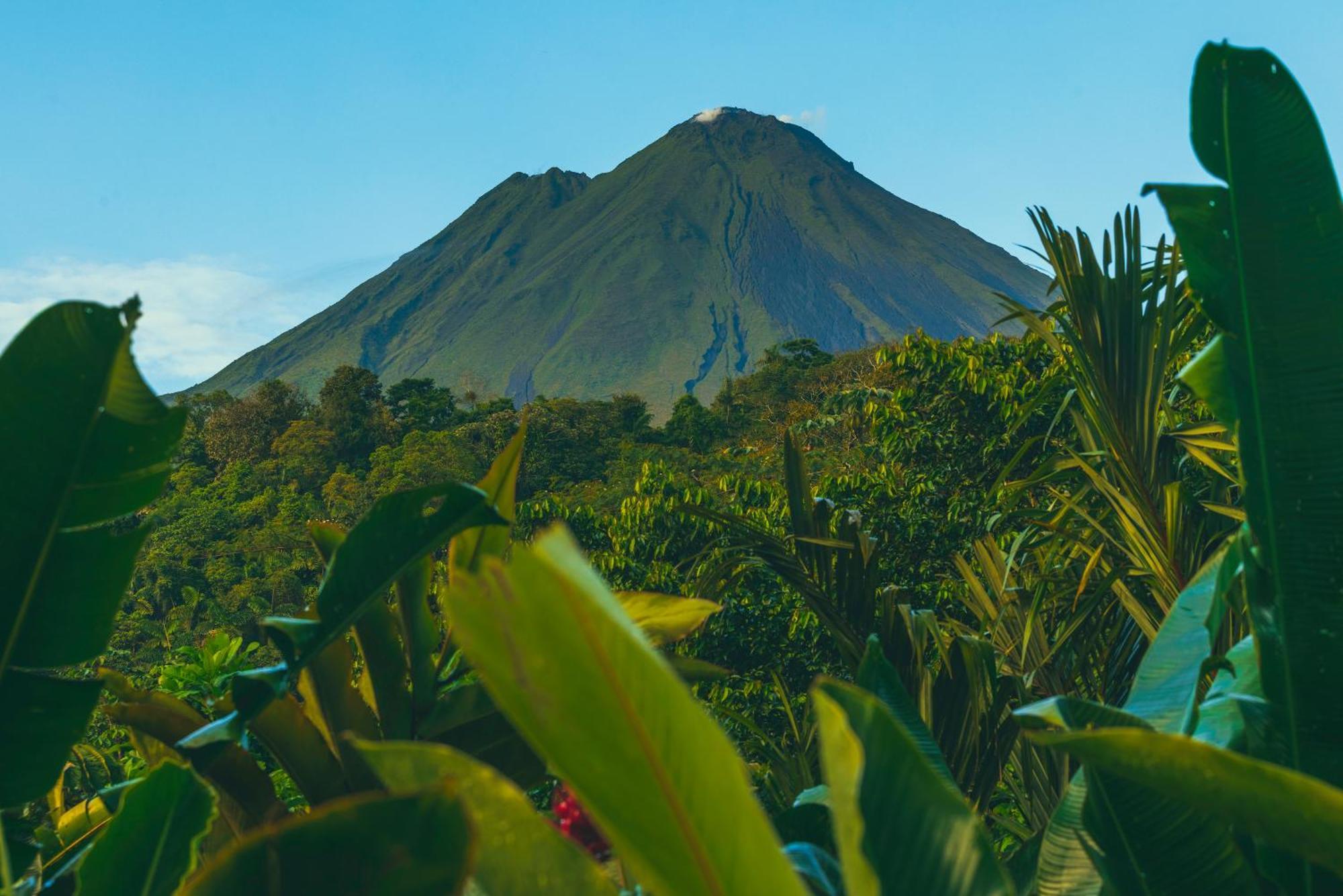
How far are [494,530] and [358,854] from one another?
503mm

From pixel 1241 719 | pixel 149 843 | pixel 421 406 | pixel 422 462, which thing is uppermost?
pixel 421 406

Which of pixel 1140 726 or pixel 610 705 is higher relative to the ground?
pixel 610 705

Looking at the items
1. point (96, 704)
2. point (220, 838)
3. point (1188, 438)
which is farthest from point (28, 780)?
point (1188, 438)

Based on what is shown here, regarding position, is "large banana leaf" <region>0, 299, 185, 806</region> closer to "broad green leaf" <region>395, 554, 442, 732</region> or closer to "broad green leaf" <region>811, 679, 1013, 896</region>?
"broad green leaf" <region>395, 554, 442, 732</region>

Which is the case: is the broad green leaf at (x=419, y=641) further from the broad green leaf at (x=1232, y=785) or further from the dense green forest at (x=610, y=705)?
the broad green leaf at (x=1232, y=785)

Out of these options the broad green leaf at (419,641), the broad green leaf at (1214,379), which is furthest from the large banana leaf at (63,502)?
the broad green leaf at (1214,379)

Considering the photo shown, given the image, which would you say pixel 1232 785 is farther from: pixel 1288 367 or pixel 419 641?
pixel 419 641

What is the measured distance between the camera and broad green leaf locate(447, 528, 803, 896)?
36 centimetres

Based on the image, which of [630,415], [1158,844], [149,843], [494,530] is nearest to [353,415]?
[630,415]

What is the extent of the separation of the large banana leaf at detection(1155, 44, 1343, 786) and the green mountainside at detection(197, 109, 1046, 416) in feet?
322

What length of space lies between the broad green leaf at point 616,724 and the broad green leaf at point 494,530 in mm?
496

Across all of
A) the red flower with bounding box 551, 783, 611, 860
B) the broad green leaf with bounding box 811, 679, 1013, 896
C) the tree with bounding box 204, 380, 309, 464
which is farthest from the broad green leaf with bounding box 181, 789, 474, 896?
the tree with bounding box 204, 380, 309, 464

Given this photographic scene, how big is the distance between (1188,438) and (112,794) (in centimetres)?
250

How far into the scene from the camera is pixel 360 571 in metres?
0.76
